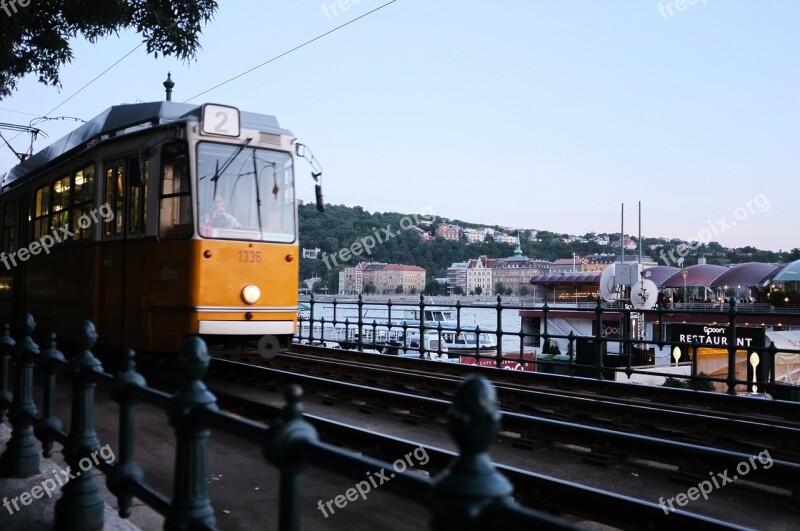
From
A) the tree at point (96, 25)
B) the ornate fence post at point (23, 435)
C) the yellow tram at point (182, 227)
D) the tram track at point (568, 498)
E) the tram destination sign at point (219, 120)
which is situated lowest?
the tram track at point (568, 498)

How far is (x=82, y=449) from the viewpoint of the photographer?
410cm

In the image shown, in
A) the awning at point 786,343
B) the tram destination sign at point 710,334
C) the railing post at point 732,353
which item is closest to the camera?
the railing post at point 732,353

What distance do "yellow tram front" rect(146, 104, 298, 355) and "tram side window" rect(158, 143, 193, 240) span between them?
12 mm

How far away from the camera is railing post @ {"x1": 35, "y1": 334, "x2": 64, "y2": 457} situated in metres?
4.54

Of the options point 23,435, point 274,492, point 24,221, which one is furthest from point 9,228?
point 274,492

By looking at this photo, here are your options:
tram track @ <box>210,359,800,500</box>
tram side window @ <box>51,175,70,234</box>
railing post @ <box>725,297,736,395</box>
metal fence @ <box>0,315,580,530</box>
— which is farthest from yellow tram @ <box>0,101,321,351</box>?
railing post @ <box>725,297,736,395</box>

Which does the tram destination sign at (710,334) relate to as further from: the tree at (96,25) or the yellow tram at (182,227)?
the tree at (96,25)

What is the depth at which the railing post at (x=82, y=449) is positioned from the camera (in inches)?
155

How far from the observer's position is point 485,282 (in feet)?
260


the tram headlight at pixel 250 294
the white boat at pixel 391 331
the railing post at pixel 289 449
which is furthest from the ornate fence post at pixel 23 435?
the white boat at pixel 391 331

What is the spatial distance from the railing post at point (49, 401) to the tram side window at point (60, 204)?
22.2ft

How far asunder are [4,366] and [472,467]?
5.23m

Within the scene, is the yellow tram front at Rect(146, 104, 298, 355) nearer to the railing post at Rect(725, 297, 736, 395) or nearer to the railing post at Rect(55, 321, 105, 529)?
the railing post at Rect(55, 321, 105, 529)

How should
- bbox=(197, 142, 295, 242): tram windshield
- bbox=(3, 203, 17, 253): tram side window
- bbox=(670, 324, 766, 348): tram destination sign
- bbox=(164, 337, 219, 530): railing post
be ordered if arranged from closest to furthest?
bbox=(164, 337, 219, 530): railing post < bbox=(197, 142, 295, 242): tram windshield < bbox=(670, 324, 766, 348): tram destination sign < bbox=(3, 203, 17, 253): tram side window
